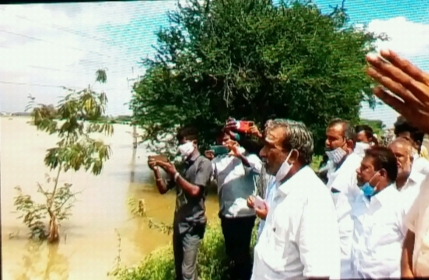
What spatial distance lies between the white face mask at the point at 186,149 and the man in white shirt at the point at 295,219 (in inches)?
26.4

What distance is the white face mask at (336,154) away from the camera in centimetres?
221

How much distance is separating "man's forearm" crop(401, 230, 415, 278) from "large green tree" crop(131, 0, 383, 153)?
745 millimetres

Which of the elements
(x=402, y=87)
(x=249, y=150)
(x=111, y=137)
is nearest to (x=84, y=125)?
(x=111, y=137)

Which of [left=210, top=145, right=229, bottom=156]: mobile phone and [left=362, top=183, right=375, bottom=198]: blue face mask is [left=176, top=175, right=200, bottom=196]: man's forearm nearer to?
[left=210, top=145, right=229, bottom=156]: mobile phone

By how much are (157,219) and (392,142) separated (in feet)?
2.72

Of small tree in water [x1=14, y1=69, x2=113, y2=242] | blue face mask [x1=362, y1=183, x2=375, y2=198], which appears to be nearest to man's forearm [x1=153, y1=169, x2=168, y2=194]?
small tree in water [x1=14, y1=69, x2=113, y2=242]

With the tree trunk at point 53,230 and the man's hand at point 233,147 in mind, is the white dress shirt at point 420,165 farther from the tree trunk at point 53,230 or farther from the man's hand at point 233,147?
the tree trunk at point 53,230

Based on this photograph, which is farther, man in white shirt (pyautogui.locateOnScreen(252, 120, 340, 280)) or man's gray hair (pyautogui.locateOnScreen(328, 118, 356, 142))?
man's gray hair (pyautogui.locateOnScreen(328, 118, 356, 142))

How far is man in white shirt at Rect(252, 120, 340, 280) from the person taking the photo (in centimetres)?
145

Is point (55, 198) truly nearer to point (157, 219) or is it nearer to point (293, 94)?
point (157, 219)

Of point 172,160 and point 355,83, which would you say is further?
point 172,160

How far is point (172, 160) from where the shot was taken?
2.37 m

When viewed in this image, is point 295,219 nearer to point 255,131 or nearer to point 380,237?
point 380,237

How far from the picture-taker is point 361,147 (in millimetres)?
2164
